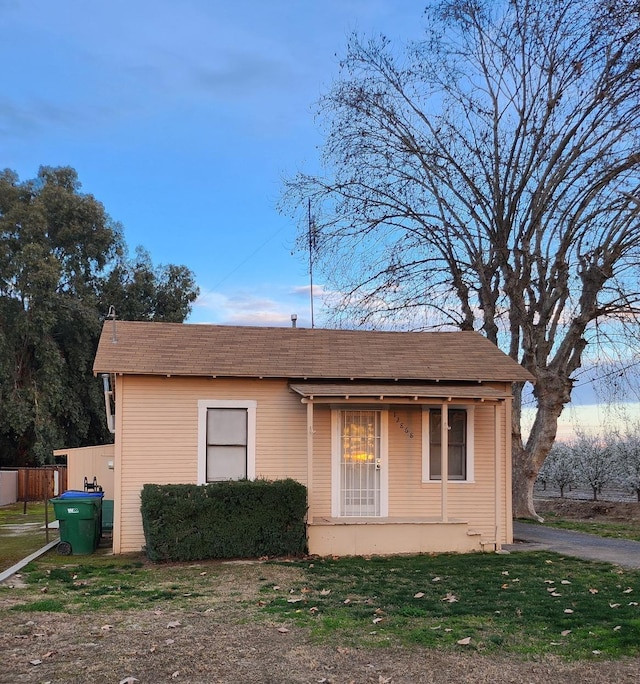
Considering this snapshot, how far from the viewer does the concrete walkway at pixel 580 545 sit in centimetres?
1195

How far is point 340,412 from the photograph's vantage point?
43.9ft

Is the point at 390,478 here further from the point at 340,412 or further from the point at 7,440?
the point at 7,440

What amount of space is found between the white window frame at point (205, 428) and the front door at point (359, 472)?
158 centimetres

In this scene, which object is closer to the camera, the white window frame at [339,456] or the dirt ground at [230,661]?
the dirt ground at [230,661]

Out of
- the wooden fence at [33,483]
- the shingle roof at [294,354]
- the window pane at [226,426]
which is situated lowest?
the wooden fence at [33,483]

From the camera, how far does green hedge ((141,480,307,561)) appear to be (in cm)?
1145

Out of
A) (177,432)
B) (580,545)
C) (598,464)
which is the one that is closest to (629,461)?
(598,464)

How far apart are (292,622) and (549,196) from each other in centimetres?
1574

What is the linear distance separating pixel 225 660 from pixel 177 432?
708 cm

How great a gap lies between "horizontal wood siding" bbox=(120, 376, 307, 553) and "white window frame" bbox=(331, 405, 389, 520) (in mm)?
524

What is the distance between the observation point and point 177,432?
42.0 feet

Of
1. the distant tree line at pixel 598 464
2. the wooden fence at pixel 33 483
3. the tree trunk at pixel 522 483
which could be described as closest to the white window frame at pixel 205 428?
the tree trunk at pixel 522 483

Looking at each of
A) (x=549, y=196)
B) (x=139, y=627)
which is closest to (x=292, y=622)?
(x=139, y=627)

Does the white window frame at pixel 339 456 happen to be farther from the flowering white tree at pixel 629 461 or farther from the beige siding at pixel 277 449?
the flowering white tree at pixel 629 461
